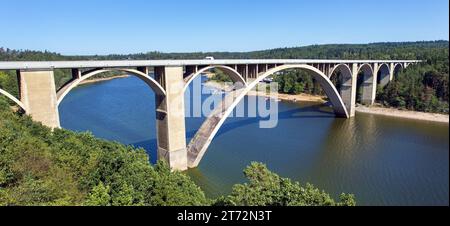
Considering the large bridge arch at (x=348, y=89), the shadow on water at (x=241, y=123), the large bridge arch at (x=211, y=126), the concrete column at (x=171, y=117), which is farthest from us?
the large bridge arch at (x=348, y=89)

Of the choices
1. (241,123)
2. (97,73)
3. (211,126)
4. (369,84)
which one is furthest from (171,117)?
(369,84)

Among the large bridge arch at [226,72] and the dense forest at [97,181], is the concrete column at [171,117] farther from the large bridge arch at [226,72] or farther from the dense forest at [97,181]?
the dense forest at [97,181]

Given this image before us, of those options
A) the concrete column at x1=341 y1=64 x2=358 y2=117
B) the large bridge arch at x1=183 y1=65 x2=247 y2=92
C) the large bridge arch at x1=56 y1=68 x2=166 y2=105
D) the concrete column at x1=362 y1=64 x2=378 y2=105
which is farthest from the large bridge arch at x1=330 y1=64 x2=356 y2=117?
the large bridge arch at x1=56 y1=68 x2=166 y2=105

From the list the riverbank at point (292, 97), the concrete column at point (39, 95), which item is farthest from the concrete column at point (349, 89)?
the concrete column at point (39, 95)

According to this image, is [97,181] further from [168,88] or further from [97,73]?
[168,88]

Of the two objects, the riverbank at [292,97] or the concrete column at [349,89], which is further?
the riverbank at [292,97]

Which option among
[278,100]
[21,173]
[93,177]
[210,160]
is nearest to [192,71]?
[210,160]

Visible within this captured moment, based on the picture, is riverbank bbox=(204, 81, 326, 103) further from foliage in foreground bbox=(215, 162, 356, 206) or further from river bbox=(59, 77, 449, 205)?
foliage in foreground bbox=(215, 162, 356, 206)
